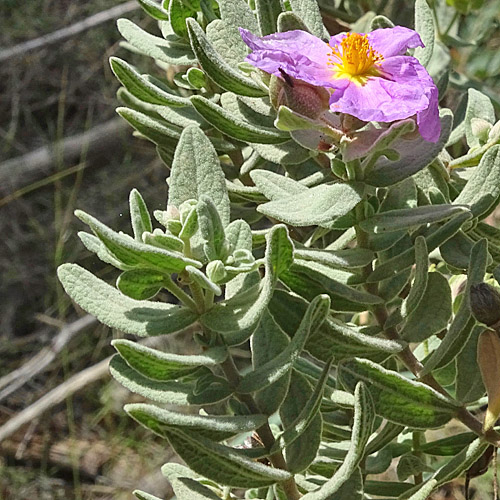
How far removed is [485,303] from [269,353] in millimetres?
247

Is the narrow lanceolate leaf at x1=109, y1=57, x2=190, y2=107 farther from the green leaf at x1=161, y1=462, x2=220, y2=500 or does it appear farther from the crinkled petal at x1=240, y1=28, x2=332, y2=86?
the green leaf at x1=161, y1=462, x2=220, y2=500

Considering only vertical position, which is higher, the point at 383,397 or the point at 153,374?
the point at 153,374

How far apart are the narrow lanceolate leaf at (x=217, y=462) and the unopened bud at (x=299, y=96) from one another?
35 cm

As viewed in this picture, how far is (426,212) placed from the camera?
2.63 feet

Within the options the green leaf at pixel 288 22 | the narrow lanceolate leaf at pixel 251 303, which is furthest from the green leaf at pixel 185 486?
the green leaf at pixel 288 22

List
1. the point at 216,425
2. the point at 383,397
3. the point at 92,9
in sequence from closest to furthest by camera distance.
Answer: the point at 216,425 → the point at 383,397 → the point at 92,9

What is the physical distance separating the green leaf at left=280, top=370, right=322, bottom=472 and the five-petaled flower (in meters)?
0.32

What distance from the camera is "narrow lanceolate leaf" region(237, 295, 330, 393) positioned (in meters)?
0.77

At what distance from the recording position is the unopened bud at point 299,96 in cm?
79

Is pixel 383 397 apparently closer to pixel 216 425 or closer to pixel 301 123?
pixel 216 425

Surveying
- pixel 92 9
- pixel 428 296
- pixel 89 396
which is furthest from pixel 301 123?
pixel 92 9

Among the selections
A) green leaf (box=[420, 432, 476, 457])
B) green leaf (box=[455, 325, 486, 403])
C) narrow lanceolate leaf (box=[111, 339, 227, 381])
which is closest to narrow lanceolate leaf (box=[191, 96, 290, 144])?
narrow lanceolate leaf (box=[111, 339, 227, 381])

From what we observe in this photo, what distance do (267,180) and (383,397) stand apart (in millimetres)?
277

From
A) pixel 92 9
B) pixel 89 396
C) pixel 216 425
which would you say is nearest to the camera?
pixel 216 425
